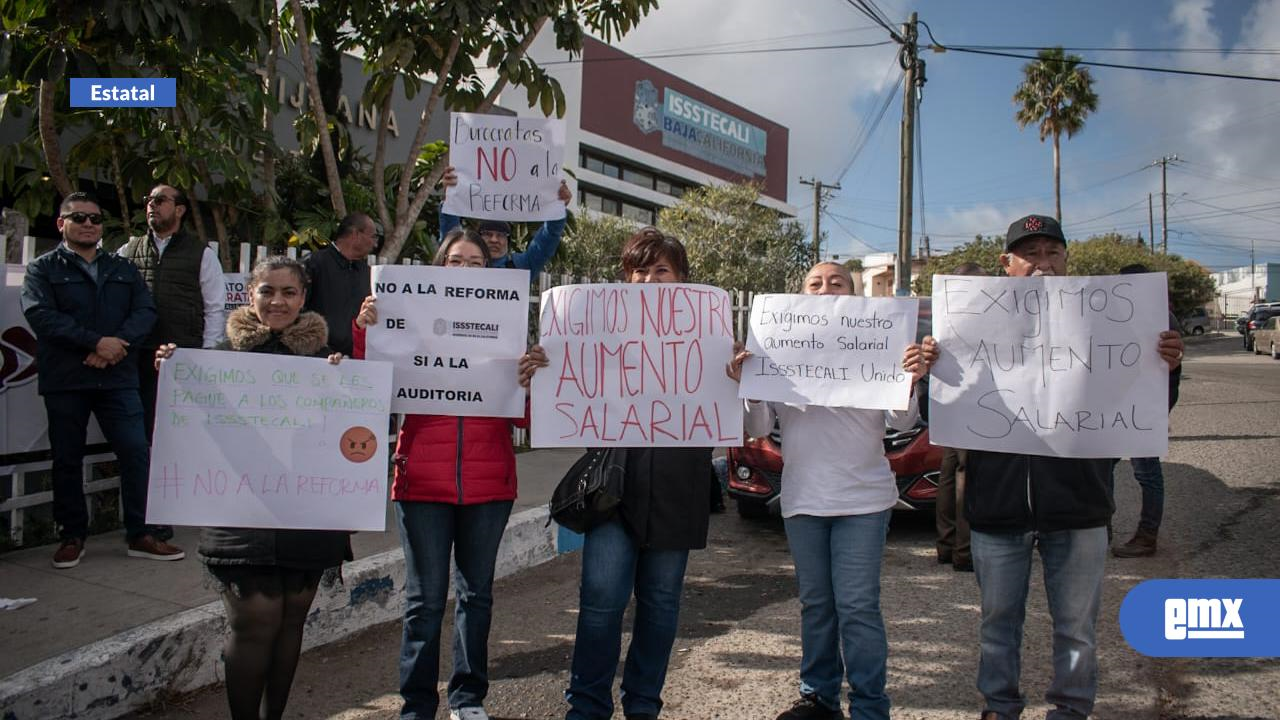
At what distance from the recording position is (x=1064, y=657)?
2.98m

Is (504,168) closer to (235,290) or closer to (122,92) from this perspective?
(235,290)

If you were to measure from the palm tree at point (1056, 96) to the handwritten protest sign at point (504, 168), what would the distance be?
33.0 m

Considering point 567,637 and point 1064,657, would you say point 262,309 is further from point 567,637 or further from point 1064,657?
point 1064,657


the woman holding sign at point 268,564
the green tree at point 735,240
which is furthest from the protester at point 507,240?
the green tree at point 735,240

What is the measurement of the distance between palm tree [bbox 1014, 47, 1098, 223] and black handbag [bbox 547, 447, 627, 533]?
34.2m

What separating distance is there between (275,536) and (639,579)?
1262 mm

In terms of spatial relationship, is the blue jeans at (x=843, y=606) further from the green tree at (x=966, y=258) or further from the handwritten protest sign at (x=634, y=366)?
the green tree at (x=966, y=258)

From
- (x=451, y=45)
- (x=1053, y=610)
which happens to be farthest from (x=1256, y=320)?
(x=1053, y=610)

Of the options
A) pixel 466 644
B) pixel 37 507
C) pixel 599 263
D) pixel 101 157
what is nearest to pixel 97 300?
pixel 37 507

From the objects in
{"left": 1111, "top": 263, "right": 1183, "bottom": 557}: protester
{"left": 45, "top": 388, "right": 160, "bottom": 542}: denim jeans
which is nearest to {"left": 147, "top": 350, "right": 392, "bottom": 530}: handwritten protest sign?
{"left": 45, "top": 388, "right": 160, "bottom": 542}: denim jeans

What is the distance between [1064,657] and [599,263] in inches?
1204

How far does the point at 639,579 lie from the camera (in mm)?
3174

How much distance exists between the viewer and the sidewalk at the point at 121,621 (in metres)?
3.23

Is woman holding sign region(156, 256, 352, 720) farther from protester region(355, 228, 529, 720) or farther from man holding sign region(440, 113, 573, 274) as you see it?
man holding sign region(440, 113, 573, 274)
